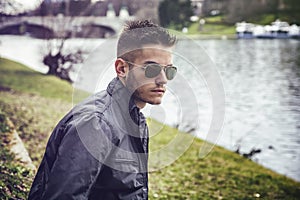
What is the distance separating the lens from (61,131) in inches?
67.9

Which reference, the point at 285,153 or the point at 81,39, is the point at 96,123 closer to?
the point at 285,153

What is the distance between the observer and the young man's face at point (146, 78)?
187cm

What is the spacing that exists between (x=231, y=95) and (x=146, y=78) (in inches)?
485

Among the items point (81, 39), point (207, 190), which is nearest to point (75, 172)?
point (207, 190)

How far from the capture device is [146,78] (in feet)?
6.16

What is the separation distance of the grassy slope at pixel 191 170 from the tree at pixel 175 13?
178 cm

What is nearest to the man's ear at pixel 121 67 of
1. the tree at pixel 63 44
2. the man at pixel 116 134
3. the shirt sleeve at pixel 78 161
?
the man at pixel 116 134

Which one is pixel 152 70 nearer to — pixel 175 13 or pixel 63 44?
pixel 175 13

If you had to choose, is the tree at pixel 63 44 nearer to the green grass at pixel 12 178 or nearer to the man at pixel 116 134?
the green grass at pixel 12 178

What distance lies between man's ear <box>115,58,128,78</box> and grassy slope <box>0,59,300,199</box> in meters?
2.07

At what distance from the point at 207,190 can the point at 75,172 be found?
385 cm

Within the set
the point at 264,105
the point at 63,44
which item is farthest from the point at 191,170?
the point at 63,44

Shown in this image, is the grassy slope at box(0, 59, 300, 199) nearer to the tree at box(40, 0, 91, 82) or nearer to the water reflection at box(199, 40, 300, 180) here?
the water reflection at box(199, 40, 300, 180)

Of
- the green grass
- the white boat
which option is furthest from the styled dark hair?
the white boat
